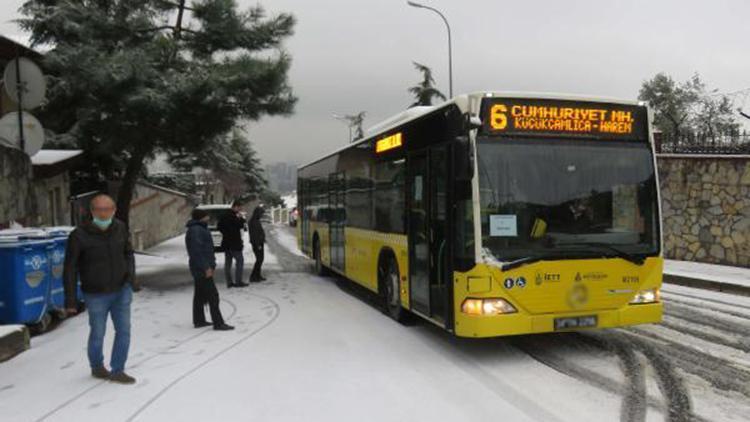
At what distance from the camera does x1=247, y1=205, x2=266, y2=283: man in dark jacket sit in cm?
1391

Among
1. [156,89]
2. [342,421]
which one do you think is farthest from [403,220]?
[156,89]

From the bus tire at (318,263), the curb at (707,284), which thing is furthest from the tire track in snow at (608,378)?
the bus tire at (318,263)

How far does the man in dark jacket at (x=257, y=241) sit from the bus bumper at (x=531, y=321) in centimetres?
783

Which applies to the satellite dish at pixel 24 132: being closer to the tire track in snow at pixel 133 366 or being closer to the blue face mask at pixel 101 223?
the tire track in snow at pixel 133 366

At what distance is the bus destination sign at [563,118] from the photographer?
672 cm

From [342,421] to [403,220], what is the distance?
3850 mm

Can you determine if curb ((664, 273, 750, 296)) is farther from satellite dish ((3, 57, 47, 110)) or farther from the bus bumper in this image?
satellite dish ((3, 57, 47, 110))

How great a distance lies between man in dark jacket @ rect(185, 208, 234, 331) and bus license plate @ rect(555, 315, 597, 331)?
4360 millimetres

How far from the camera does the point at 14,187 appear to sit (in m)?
11.1

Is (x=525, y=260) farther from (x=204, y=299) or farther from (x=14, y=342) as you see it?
(x=14, y=342)

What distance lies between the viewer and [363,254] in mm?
10805

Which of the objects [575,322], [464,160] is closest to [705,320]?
[575,322]

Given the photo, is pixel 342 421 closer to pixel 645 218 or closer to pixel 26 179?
pixel 645 218

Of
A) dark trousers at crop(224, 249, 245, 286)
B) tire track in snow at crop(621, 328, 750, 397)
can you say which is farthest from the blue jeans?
dark trousers at crop(224, 249, 245, 286)
